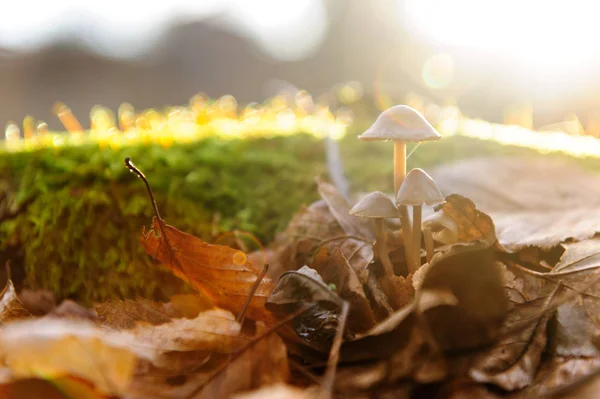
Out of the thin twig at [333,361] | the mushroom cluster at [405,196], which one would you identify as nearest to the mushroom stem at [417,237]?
the mushroom cluster at [405,196]

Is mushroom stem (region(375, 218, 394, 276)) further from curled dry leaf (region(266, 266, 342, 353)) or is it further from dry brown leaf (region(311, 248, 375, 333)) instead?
curled dry leaf (region(266, 266, 342, 353))

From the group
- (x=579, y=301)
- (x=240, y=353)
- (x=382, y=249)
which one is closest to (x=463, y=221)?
(x=382, y=249)

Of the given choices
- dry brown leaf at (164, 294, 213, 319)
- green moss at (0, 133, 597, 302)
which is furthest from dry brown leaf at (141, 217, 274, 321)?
green moss at (0, 133, 597, 302)

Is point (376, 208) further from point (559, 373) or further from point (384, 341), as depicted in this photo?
point (559, 373)

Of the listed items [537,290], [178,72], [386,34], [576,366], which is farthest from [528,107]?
[178,72]

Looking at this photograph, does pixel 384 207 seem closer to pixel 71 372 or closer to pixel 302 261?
pixel 302 261

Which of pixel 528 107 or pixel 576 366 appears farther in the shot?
pixel 528 107
